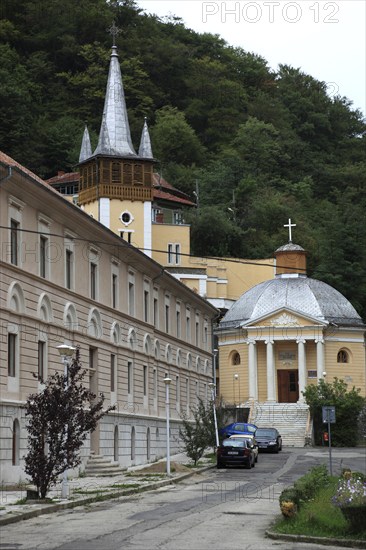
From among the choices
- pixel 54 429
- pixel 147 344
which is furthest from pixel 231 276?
pixel 54 429

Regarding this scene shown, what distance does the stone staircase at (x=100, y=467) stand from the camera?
39.7 m

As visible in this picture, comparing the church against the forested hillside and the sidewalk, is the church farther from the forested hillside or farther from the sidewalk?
the sidewalk

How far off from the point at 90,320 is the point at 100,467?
540cm

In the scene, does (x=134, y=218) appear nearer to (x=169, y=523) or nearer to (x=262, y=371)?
(x=262, y=371)

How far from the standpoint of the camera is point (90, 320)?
41938 mm

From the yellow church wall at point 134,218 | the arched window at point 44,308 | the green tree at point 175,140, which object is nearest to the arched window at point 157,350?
the arched window at point 44,308

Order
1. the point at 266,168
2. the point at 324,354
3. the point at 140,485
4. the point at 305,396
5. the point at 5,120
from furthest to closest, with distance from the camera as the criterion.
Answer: the point at 266,168 < the point at 5,120 < the point at 324,354 < the point at 305,396 < the point at 140,485

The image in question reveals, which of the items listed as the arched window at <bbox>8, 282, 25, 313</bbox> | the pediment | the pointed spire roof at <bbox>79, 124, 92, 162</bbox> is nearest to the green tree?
the pointed spire roof at <bbox>79, 124, 92, 162</bbox>

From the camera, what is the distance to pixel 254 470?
147 ft

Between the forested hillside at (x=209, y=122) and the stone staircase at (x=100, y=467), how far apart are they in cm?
5840

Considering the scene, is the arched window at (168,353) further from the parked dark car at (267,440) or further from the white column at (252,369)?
the white column at (252,369)

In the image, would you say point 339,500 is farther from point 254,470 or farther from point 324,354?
point 324,354

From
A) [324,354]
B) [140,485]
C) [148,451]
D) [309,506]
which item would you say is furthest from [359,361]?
[309,506]

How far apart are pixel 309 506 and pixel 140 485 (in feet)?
37.2
